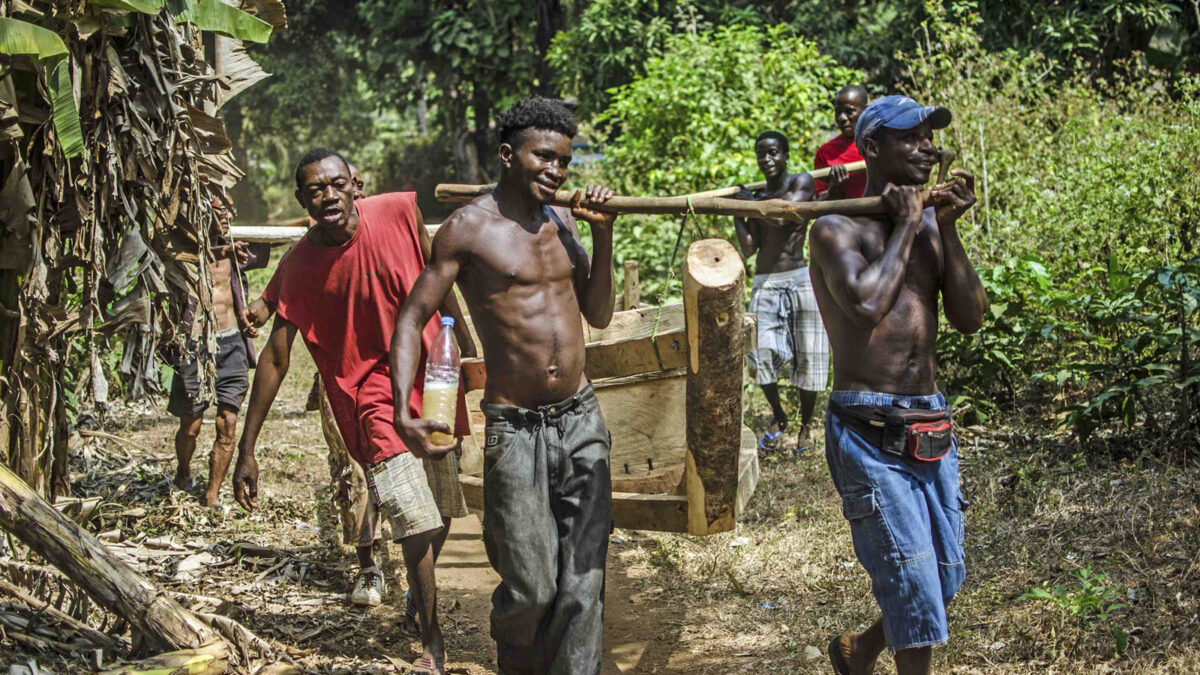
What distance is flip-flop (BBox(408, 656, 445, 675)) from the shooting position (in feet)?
14.2

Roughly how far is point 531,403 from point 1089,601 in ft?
7.22

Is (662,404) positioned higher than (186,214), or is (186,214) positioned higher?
(186,214)

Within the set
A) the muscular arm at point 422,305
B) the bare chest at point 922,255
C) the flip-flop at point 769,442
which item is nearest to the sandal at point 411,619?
the muscular arm at point 422,305

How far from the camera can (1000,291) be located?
653 cm

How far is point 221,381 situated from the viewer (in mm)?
6906

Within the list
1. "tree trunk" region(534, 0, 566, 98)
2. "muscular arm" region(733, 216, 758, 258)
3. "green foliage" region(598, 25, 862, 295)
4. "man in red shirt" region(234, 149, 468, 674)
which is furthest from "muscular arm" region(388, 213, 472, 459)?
"tree trunk" region(534, 0, 566, 98)

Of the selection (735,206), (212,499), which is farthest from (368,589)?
(735,206)

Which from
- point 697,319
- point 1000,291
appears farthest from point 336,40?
point 697,319

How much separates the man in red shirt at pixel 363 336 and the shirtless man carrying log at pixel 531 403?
0.73 meters

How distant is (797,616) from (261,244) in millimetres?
3906

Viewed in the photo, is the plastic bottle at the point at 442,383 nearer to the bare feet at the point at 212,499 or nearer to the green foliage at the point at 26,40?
the green foliage at the point at 26,40

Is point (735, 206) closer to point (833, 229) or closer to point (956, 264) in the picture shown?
point (833, 229)

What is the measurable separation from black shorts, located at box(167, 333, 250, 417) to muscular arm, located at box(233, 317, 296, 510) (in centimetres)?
187

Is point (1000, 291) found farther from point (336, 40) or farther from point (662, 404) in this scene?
point (336, 40)
